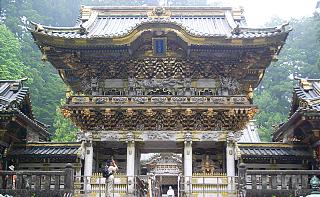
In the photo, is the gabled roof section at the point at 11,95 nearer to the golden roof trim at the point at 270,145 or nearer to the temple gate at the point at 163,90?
the temple gate at the point at 163,90

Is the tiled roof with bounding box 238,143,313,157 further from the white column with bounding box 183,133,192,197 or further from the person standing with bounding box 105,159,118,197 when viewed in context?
the person standing with bounding box 105,159,118,197

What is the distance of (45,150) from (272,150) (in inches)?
376

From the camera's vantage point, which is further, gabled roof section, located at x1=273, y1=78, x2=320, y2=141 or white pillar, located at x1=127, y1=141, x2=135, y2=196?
white pillar, located at x1=127, y1=141, x2=135, y2=196

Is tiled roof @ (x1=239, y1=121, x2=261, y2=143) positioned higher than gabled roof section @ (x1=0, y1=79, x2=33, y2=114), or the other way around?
tiled roof @ (x1=239, y1=121, x2=261, y2=143)

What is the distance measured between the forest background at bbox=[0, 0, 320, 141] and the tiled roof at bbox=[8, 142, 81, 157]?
16.9 m

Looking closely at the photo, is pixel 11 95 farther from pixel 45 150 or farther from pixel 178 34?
pixel 178 34

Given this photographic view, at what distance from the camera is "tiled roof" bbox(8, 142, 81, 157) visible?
18359 mm

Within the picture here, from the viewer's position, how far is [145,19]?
18203 mm

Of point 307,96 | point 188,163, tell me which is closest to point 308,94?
point 307,96

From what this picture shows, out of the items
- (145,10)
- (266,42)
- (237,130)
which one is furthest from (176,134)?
(145,10)

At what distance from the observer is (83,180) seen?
1678 centimetres

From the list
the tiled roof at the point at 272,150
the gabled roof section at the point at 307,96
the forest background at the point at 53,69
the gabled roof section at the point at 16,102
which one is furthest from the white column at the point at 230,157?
the forest background at the point at 53,69

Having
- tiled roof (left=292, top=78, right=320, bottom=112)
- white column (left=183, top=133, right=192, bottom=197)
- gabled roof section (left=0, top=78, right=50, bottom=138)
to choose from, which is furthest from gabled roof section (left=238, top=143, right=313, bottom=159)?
gabled roof section (left=0, top=78, right=50, bottom=138)

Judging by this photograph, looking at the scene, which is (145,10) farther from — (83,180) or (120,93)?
(83,180)
